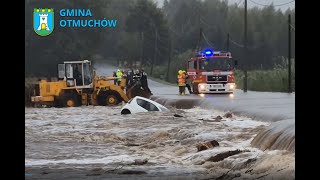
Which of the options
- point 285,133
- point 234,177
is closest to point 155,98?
point 285,133

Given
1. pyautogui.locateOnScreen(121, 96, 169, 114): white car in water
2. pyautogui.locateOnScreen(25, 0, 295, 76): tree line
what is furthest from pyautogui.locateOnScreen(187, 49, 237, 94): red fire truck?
pyautogui.locateOnScreen(25, 0, 295, 76): tree line

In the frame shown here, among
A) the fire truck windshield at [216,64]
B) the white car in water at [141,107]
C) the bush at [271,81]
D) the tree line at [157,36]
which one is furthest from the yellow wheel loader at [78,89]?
the tree line at [157,36]

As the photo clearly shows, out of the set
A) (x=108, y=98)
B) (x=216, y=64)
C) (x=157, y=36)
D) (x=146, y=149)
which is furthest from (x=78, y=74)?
(x=157, y=36)

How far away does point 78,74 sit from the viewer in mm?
31672

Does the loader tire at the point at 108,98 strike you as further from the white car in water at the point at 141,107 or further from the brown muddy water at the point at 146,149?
the white car in water at the point at 141,107

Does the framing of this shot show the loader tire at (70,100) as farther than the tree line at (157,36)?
No

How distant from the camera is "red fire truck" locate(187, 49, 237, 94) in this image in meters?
32.8

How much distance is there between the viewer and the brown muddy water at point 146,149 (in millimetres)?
9984

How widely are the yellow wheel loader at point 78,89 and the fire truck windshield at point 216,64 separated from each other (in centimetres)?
465

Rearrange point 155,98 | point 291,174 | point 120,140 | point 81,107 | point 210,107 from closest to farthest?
point 291,174, point 120,140, point 210,107, point 81,107, point 155,98
